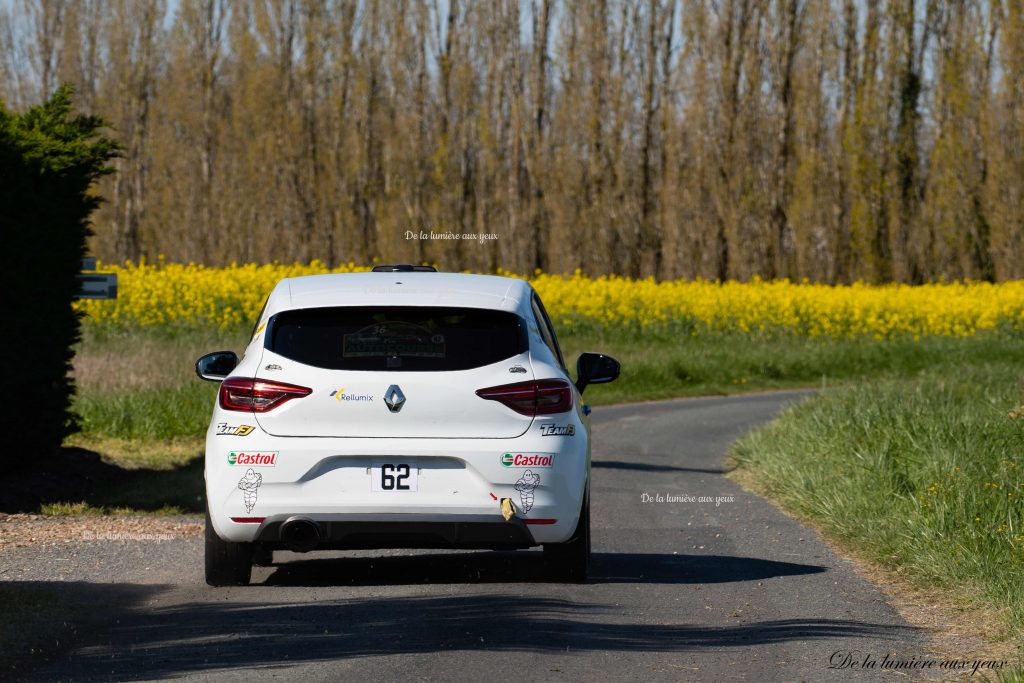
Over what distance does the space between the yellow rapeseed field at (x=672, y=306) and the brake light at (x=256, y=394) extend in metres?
24.0

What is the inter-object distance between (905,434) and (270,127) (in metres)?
50.1

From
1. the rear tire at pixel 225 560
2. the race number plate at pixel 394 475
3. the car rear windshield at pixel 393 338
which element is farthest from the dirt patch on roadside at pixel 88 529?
the race number plate at pixel 394 475

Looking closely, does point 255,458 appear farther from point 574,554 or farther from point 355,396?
point 574,554

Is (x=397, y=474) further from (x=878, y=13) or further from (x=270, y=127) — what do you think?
(x=270, y=127)

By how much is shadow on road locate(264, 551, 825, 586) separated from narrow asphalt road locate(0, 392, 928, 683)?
2 centimetres

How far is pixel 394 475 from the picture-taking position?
838 centimetres

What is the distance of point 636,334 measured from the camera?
115 ft

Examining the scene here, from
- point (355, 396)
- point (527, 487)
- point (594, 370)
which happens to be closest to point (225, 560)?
point (355, 396)

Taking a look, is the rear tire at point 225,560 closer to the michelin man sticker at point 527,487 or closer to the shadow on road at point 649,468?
the michelin man sticker at point 527,487

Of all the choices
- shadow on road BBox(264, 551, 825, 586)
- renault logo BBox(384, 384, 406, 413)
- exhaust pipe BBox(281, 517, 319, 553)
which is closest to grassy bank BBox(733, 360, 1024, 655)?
shadow on road BBox(264, 551, 825, 586)

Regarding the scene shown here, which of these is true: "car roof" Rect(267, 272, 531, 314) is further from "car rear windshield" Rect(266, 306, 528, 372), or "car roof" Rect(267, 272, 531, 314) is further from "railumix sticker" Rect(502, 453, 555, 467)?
"railumix sticker" Rect(502, 453, 555, 467)

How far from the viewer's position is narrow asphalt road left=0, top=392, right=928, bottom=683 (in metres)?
6.82

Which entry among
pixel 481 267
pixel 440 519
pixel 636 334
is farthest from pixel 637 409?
pixel 481 267

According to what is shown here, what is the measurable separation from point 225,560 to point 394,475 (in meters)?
1.15
